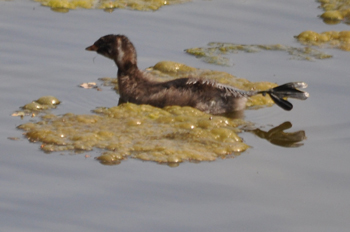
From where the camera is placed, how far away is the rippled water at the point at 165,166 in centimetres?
544

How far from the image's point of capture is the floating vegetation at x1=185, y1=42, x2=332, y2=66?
10008mm

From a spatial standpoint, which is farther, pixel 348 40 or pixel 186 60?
pixel 348 40

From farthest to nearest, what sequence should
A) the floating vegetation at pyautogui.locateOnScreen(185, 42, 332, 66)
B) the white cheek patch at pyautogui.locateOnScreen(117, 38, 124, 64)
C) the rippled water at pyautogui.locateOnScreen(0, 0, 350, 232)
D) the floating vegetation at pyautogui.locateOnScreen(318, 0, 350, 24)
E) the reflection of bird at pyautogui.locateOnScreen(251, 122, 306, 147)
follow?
1. the floating vegetation at pyautogui.locateOnScreen(318, 0, 350, 24)
2. the floating vegetation at pyautogui.locateOnScreen(185, 42, 332, 66)
3. the white cheek patch at pyautogui.locateOnScreen(117, 38, 124, 64)
4. the reflection of bird at pyautogui.locateOnScreen(251, 122, 306, 147)
5. the rippled water at pyautogui.locateOnScreen(0, 0, 350, 232)

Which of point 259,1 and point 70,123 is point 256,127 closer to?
point 70,123

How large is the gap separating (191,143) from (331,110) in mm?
1958

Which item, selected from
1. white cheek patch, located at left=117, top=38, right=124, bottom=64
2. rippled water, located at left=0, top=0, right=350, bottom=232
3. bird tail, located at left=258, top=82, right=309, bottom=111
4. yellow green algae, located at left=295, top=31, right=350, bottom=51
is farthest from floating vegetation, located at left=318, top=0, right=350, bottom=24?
white cheek patch, located at left=117, top=38, right=124, bottom=64

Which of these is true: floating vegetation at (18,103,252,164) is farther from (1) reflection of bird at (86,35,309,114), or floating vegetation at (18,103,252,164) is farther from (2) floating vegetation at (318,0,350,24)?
(2) floating vegetation at (318,0,350,24)

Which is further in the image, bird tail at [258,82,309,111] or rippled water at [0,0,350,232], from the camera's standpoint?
bird tail at [258,82,309,111]

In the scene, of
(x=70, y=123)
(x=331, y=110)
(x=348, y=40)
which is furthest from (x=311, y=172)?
(x=348, y=40)

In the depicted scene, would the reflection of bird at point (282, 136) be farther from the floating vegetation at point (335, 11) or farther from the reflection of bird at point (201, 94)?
the floating vegetation at point (335, 11)

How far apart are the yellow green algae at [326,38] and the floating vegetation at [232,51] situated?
1.17ft

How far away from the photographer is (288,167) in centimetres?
658

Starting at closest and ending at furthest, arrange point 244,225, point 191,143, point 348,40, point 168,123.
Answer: point 244,225, point 191,143, point 168,123, point 348,40

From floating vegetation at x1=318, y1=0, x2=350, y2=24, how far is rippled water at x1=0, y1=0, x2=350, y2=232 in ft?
1.75
